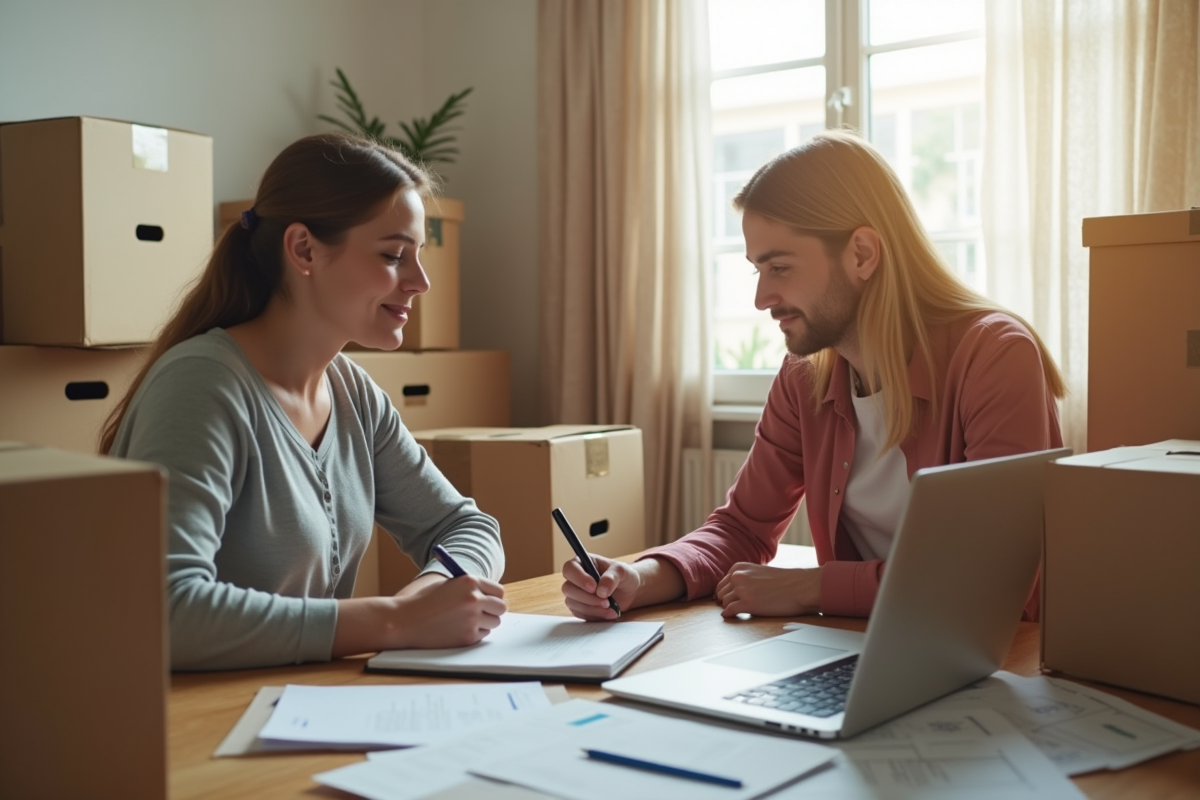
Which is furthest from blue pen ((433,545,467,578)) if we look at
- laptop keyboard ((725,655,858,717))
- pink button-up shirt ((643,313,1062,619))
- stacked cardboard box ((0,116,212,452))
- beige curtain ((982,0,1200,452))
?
beige curtain ((982,0,1200,452))

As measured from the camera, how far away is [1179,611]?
105 centimetres

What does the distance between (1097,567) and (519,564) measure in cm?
161

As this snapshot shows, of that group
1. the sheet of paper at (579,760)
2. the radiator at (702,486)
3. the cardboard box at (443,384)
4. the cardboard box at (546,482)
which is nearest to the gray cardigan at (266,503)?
the sheet of paper at (579,760)

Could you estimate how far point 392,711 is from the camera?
99 cm

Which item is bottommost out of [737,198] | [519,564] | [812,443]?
[519,564]

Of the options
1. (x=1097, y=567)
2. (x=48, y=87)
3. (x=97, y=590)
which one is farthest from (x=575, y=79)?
(x=97, y=590)

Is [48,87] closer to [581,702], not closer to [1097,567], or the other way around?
[581,702]

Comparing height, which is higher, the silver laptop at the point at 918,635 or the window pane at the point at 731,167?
the window pane at the point at 731,167

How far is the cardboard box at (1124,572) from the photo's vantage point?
1.05 meters

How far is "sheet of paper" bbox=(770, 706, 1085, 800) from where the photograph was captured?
0.80 m

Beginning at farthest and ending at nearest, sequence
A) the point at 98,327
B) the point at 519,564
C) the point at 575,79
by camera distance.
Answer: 1. the point at 575,79
2. the point at 519,564
3. the point at 98,327

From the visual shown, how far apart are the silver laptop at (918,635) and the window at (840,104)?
75.1 inches

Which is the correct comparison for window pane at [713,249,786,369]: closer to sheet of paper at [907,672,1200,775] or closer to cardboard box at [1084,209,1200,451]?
cardboard box at [1084,209,1200,451]

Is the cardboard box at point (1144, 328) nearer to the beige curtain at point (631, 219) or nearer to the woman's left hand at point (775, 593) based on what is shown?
the woman's left hand at point (775, 593)
